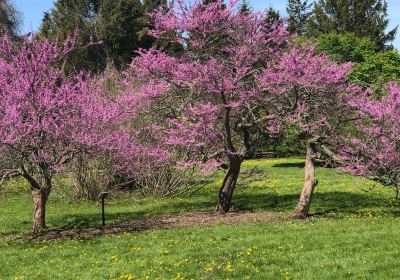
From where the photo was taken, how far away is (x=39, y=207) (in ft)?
41.6

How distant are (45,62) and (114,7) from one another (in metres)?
34.7

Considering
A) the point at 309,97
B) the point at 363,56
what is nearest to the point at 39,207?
the point at 309,97

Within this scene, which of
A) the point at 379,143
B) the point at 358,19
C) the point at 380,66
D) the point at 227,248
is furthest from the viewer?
the point at 358,19

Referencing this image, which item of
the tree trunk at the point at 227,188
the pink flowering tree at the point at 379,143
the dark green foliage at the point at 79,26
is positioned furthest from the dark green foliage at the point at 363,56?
the pink flowering tree at the point at 379,143

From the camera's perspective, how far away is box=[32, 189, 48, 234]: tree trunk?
12500mm

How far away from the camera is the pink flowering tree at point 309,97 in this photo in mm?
12734

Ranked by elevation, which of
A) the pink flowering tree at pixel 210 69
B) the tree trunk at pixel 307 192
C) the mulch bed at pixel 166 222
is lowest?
the mulch bed at pixel 166 222

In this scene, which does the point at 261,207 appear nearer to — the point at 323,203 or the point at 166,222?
the point at 323,203

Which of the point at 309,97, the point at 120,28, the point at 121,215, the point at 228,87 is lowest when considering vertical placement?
the point at 121,215

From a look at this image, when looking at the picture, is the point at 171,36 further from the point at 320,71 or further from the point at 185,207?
the point at 185,207

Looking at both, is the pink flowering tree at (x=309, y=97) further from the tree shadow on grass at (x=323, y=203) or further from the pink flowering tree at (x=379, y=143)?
the tree shadow on grass at (x=323, y=203)

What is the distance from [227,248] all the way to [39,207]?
17.9 ft

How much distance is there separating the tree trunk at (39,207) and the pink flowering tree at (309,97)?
6.48 m

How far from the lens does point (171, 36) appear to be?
14.3 meters
